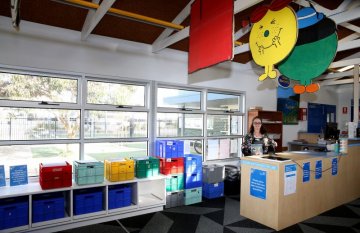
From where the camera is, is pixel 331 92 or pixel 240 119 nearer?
pixel 240 119

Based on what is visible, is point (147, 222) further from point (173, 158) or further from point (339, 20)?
point (339, 20)

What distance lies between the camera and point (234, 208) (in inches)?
172

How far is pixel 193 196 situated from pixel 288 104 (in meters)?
4.51

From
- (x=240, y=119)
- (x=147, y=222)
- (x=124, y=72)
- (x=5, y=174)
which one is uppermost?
(x=124, y=72)

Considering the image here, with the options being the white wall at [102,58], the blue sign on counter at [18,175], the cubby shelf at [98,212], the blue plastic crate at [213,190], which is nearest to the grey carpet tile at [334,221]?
the blue plastic crate at [213,190]

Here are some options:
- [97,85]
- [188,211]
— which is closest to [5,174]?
[97,85]

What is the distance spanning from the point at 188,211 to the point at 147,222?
2.54 feet

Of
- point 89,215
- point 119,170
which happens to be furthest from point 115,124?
point 89,215

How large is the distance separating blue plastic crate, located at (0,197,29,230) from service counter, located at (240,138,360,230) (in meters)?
3.06

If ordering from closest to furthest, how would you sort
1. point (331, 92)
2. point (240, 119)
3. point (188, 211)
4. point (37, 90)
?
1. point (37, 90)
2. point (188, 211)
3. point (240, 119)
4. point (331, 92)

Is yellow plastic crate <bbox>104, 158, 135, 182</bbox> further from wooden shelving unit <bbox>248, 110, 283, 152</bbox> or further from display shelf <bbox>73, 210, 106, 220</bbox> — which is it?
wooden shelving unit <bbox>248, 110, 283, 152</bbox>

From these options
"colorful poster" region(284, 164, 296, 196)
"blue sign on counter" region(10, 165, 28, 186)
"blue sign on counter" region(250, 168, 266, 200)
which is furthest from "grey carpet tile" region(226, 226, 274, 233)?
"blue sign on counter" region(10, 165, 28, 186)

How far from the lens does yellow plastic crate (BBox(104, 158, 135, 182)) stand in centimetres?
381

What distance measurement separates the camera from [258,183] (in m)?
3.63
